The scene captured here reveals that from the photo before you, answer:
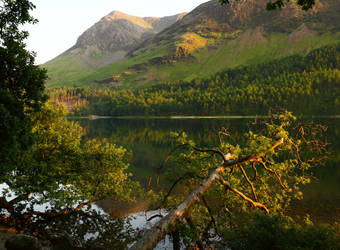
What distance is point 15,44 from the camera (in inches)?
589

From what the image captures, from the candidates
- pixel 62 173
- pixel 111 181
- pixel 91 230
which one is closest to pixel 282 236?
pixel 111 181

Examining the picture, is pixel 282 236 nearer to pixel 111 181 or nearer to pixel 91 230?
pixel 111 181

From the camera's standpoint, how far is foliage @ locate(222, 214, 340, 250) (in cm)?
1042

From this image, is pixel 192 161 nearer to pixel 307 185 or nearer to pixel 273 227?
pixel 273 227

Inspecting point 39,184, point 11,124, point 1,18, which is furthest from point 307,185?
point 1,18

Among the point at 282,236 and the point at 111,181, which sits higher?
the point at 282,236

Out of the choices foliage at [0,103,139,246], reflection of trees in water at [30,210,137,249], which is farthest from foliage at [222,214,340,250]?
foliage at [0,103,139,246]

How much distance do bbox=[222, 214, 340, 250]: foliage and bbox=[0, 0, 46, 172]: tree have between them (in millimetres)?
14248

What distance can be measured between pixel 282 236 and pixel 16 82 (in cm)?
1822

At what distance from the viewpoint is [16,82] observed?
1558cm

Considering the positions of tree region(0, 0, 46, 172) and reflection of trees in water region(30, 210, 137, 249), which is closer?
tree region(0, 0, 46, 172)

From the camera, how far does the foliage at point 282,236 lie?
10.4m

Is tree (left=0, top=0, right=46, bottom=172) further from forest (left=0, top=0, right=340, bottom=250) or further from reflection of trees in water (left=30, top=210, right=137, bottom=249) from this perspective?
reflection of trees in water (left=30, top=210, right=137, bottom=249)

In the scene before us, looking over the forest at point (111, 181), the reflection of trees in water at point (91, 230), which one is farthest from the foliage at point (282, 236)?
the reflection of trees in water at point (91, 230)
